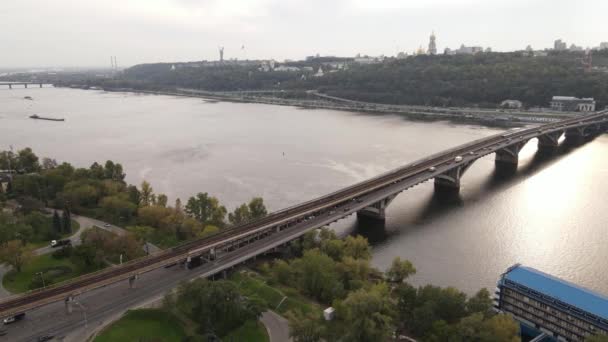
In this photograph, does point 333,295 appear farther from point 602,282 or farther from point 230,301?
point 602,282

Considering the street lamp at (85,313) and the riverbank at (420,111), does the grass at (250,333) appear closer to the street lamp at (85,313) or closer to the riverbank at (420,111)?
the street lamp at (85,313)

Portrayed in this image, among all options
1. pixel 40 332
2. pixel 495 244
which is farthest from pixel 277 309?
pixel 495 244

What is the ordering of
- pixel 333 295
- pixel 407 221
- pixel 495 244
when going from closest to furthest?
pixel 333 295, pixel 495 244, pixel 407 221

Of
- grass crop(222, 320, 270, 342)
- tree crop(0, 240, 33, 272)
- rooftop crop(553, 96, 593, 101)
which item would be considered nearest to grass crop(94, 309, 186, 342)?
grass crop(222, 320, 270, 342)

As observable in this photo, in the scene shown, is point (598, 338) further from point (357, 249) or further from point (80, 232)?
point (80, 232)

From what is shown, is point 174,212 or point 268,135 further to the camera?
point 268,135

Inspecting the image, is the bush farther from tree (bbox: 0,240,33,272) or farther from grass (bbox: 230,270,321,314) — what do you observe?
grass (bbox: 230,270,321,314)

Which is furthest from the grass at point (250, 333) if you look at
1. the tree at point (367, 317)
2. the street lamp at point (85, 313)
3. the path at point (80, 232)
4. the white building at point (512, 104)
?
the white building at point (512, 104)
